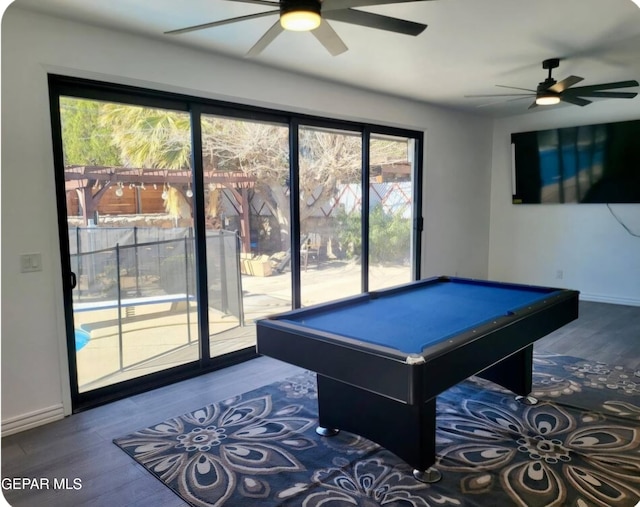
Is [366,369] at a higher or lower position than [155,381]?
higher

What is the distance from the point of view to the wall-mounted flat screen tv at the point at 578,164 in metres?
5.56

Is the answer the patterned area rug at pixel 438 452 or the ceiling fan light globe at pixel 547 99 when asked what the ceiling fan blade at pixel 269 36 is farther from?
the ceiling fan light globe at pixel 547 99

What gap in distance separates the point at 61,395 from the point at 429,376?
2.55 metres

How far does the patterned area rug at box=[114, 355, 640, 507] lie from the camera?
212cm

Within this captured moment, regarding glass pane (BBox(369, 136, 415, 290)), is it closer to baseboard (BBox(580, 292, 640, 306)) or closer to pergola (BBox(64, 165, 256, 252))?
pergola (BBox(64, 165, 256, 252))

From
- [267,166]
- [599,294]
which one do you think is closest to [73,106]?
[267,166]

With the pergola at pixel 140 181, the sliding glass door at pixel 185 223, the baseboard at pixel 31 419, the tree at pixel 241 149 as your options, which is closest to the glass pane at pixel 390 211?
the tree at pixel 241 149

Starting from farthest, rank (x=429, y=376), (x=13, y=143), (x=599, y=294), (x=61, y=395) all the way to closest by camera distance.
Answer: (x=599, y=294) < (x=61, y=395) < (x=13, y=143) < (x=429, y=376)

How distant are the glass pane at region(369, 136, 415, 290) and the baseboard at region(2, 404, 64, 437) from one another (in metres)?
3.40

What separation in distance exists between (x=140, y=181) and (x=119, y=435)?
6.06ft

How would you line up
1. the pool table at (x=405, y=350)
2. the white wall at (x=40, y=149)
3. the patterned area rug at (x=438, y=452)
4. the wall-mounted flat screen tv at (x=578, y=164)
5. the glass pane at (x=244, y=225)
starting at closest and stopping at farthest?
the pool table at (x=405, y=350)
the patterned area rug at (x=438, y=452)
the white wall at (x=40, y=149)
the glass pane at (x=244, y=225)
the wall-mounted flat screen tv at (x=578, y=164)

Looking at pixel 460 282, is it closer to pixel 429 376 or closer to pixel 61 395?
pixel 429 376

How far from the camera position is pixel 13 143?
2.68 meters

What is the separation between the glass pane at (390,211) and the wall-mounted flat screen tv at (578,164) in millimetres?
1966
